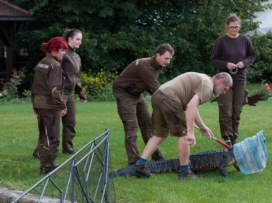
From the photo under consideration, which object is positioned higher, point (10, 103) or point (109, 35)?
point (109, 35)

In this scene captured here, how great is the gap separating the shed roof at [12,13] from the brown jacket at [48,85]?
15.4 meters

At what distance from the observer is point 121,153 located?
969 centimetres

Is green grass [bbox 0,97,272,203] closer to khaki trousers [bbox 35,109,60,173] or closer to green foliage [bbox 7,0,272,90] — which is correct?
khaki trousers [bbox 35,109,60,173]

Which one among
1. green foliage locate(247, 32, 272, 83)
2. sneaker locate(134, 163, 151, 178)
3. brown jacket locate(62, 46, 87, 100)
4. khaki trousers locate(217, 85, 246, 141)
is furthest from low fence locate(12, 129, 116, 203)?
green foliage locate(247, 32, 272, 83)

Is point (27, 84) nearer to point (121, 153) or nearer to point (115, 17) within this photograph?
point (115, 17)

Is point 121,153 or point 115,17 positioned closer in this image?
point 121,153

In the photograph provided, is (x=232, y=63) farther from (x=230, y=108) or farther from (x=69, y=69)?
(x=69, y=69)

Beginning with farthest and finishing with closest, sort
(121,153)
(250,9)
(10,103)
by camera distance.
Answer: (250,9), (10,103), (121,153)

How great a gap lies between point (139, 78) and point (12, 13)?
15.8 m

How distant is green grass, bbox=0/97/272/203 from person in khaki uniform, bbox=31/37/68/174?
1.30 ft

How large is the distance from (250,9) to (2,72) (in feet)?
37.6

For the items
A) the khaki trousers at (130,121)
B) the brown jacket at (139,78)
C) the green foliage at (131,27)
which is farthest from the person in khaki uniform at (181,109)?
the green foliage at (131,27)

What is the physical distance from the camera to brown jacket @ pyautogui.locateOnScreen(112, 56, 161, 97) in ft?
27.0

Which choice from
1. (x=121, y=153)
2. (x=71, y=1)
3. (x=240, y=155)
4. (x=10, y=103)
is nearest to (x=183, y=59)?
(x=71, y=1)
